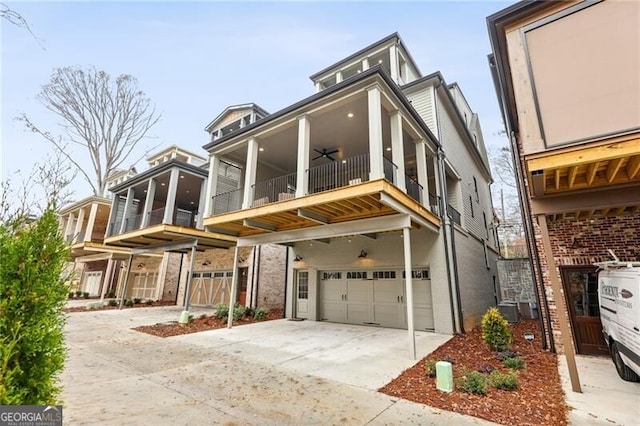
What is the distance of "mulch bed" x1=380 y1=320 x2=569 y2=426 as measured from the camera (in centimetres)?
358

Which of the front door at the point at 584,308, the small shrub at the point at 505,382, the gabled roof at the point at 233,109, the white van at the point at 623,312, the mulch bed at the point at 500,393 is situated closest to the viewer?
the mulch bed at the point at 500,393

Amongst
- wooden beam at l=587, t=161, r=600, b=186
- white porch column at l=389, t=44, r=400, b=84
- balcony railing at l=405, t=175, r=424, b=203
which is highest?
white porch column at l=389, t=44, r=400, b=84

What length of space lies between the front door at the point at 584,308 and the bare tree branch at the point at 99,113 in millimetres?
27932

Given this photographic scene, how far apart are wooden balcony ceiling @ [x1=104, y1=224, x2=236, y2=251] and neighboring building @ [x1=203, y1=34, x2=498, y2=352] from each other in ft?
6.00

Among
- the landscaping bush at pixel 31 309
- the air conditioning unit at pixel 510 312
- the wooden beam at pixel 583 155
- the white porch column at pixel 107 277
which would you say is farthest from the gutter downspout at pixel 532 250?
the white porch column at pixel 107 277

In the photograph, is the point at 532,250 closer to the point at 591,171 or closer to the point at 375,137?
the point at 591,171

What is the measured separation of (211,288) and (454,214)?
43.8 ft

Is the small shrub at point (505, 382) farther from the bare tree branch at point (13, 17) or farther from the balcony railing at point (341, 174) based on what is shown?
the bare tree branch at point (13, 17)

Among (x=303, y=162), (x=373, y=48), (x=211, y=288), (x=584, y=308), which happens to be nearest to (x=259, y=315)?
A: (x=211, y=288)

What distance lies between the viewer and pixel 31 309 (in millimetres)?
2502

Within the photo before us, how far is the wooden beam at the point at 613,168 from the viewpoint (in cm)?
400

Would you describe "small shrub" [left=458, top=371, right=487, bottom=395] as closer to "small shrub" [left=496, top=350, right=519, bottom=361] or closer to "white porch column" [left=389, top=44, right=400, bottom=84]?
"small shrub" [left=496, top=350, right=519, bottom=361]

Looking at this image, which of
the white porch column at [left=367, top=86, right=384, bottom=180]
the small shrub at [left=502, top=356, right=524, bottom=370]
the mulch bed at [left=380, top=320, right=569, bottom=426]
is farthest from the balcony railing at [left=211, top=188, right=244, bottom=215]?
the small shrub at [left=502, top=356, right=524, bottom=370]

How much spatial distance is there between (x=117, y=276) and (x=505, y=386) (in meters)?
25.8
